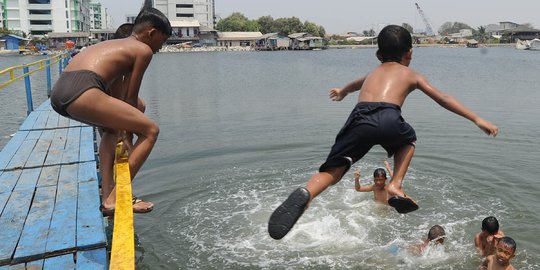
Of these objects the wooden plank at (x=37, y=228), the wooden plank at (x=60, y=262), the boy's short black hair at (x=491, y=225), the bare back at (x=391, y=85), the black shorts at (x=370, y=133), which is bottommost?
the boy's short black hair at (x=491, y=225)

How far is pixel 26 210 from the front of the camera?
4699 millimetres

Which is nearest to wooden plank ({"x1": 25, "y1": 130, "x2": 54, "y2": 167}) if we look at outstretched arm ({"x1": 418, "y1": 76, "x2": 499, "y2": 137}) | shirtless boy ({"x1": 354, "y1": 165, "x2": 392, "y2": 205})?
outstretched arm ({"x1": 418, "y1": 76, "x2": 499, "y2": 137})

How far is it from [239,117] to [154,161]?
266 inches

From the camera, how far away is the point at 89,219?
14.5 ft

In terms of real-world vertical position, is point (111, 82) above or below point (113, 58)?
below

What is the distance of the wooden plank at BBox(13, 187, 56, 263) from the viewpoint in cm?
375

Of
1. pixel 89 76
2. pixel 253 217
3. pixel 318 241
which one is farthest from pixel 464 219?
pixel 89 76

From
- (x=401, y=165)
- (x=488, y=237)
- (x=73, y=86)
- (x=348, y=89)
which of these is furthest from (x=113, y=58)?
(x=488, y=237)

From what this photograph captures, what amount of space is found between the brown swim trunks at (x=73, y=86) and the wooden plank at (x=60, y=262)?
1244 millimetres

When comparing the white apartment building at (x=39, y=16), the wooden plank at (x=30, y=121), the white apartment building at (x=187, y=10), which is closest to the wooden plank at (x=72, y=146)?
the wooden plank at (x=30, y=121)

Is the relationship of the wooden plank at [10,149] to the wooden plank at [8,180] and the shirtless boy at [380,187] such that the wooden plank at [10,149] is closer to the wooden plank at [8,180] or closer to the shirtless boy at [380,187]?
the wooden plank at [8,180]

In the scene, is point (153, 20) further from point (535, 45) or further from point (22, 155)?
point (535, 45)

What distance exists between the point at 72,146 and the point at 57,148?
0.23 m

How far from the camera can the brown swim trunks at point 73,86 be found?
3934mm
